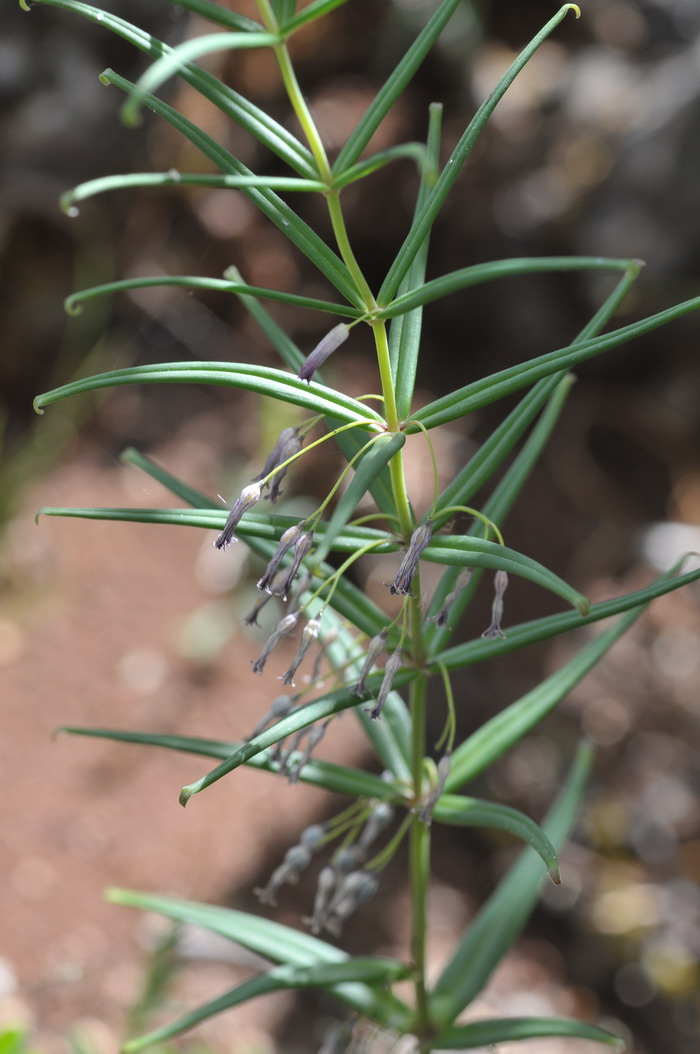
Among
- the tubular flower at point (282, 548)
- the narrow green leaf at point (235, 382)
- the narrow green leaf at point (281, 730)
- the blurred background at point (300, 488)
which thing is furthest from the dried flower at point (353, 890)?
the blurred background at point (300, 488)

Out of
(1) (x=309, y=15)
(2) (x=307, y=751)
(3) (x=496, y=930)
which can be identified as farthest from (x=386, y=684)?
(3) (x=496, y=930)

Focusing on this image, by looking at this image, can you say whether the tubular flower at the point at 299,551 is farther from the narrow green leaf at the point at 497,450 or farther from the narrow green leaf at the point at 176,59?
the narrow green leaf at the point at 176,59

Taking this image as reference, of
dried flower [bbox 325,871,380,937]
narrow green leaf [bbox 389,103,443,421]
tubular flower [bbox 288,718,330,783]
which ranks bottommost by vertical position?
dried flower [bbox 325,871,380,937]

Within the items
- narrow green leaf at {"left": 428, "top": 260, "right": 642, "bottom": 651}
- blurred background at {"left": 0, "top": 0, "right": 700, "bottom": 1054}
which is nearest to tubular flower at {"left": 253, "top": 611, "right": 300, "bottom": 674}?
narrow green leaf at {"left": 428, "top": 260, "right": 642, "bottom": 651}

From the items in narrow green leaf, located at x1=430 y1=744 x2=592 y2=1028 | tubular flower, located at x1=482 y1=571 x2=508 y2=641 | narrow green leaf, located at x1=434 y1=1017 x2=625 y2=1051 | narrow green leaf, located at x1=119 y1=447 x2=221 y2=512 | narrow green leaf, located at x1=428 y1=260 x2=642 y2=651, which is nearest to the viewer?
tubular flower, located at x1=482 y1=571 x2=508 y2=641

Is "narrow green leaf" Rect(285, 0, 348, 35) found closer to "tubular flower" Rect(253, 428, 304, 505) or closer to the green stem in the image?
"tubular flower" Rect(253, 428, 304, 505)

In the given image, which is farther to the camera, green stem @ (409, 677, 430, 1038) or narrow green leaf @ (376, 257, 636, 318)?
green stem @ (409, 677, 430, 1038)
